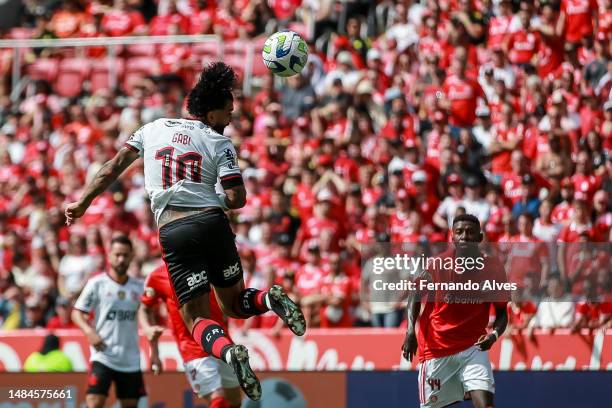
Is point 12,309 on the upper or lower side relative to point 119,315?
lower

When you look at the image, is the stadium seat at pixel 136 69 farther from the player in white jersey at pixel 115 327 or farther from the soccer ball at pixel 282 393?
the soccer ball at pixel 282 393

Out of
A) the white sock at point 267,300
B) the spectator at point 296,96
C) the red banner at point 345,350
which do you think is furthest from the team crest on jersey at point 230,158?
the spectator at point 296,96

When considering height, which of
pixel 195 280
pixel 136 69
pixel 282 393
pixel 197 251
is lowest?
pixel 282 393

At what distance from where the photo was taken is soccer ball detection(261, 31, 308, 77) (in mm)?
10383

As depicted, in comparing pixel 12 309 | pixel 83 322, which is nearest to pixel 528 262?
pixel 83 322

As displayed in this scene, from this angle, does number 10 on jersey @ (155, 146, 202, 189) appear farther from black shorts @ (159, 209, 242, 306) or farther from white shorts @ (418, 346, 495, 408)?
white shorts @ (418, 346, 495, 408)

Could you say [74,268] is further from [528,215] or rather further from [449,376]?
[449,376]

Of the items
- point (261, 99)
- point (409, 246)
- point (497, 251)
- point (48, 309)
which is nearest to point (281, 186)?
point (261, 99)

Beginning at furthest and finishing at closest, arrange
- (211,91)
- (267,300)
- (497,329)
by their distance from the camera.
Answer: (497,329), (211,91), (267,300)

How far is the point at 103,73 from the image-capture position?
21.4m

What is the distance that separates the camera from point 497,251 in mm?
10461

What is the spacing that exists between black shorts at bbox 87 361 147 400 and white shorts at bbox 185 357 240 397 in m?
1.72

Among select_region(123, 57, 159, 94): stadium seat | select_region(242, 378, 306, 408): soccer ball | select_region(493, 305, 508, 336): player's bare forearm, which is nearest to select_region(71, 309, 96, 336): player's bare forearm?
select_region(242, 378, 306, 408): soccer ball

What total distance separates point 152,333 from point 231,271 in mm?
2664
